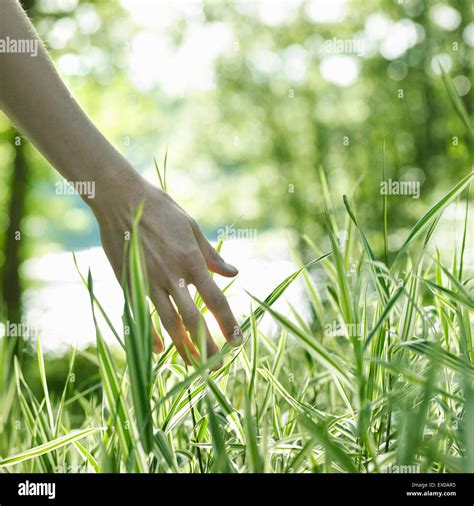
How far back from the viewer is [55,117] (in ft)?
2.01

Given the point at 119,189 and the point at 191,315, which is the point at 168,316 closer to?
the point at 191,315

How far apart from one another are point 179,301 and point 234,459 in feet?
0.76

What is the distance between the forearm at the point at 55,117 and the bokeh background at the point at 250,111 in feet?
9.88

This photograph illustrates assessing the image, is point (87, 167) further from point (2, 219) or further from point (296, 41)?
point (296, 41)

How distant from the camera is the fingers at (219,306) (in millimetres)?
615

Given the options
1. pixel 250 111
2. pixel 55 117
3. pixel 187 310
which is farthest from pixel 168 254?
pixel 250 111

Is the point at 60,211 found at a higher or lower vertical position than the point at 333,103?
lower

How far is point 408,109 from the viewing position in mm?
5004

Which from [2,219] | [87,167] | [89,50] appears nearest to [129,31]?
[89,50]

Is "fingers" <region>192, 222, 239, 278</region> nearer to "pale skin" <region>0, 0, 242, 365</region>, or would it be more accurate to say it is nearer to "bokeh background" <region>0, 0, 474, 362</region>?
"pale skin" <region>0, 0, 242, 365</region>

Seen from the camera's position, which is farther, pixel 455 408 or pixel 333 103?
pixel 333 103

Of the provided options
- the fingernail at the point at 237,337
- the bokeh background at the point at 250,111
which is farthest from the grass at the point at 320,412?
the bokeh background at the point at 250,111

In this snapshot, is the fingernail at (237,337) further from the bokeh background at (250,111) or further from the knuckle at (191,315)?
the bokeh background at (250,111)
